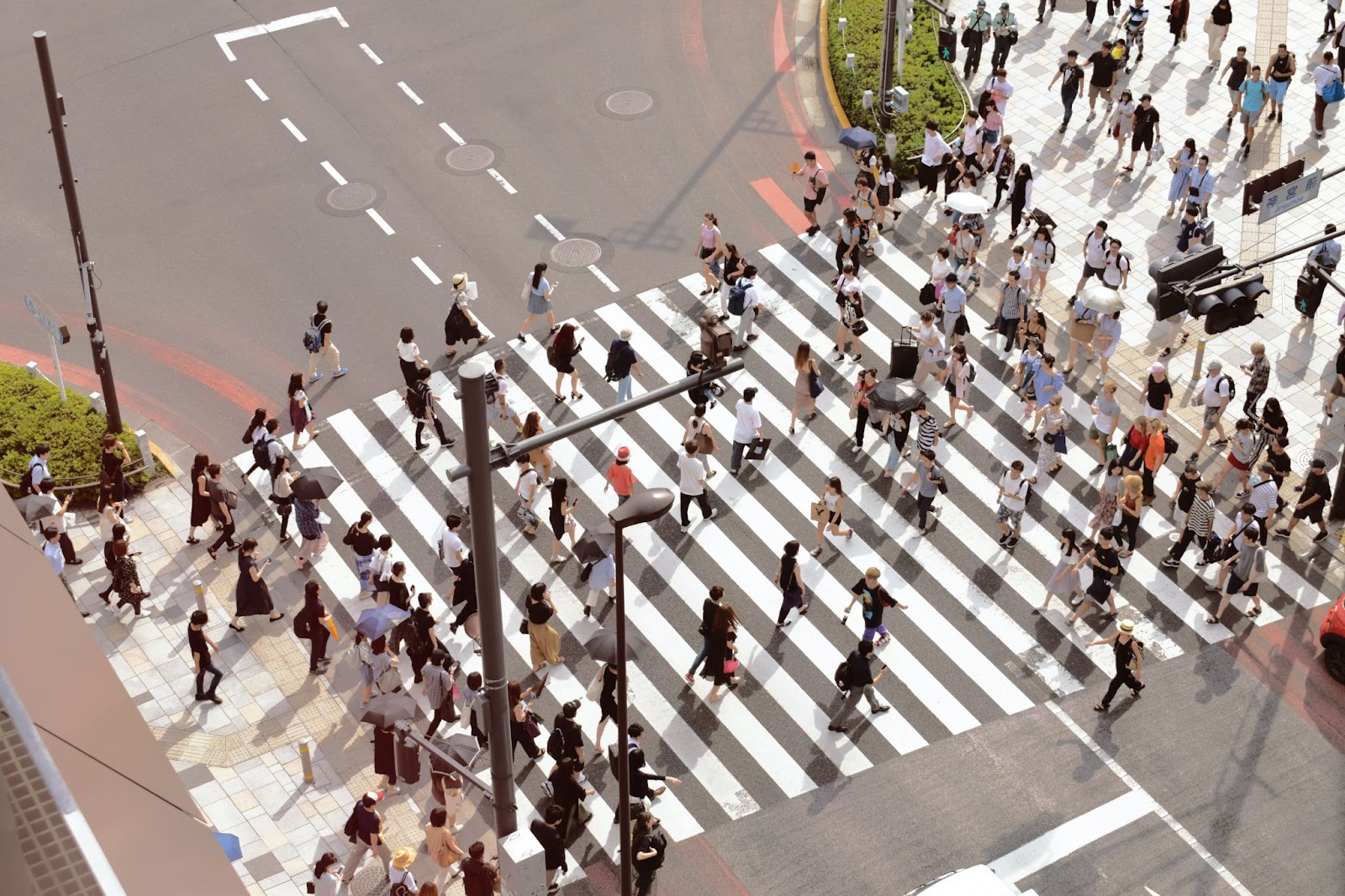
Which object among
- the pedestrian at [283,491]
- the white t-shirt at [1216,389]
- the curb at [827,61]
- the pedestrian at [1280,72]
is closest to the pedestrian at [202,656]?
the pedestrian at [283,491]

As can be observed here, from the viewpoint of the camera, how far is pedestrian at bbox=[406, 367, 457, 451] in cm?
2402

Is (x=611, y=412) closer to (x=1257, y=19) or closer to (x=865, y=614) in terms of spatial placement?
(x=865, y=614)

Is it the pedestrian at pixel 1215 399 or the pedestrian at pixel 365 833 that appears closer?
the pedestrian at pixel 365 833

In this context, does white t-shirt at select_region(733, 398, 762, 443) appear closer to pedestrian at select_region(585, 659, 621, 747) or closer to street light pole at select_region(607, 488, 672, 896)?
pedestrian at select_region(585, 659, 621, 747)

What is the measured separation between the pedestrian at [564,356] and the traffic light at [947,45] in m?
11.2

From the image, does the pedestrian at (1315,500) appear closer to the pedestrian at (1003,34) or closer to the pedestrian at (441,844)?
the pedestrian at (1003,34)

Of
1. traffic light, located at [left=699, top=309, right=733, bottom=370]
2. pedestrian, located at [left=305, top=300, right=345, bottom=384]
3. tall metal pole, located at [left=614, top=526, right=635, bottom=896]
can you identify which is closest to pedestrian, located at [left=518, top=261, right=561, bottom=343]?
pedestrian, located at [left=305, top=300, right=345, bottom=384]

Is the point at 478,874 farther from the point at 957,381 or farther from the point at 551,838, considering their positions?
the point at 957,381

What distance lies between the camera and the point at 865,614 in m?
20.6

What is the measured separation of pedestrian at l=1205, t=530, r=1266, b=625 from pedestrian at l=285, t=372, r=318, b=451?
13.1 m

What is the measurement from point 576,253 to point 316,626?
31.8 ft

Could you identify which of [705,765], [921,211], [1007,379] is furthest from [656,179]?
[705,765]

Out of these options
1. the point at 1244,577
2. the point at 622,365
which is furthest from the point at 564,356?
the point at 1244,577

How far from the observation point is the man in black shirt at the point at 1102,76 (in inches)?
1185
